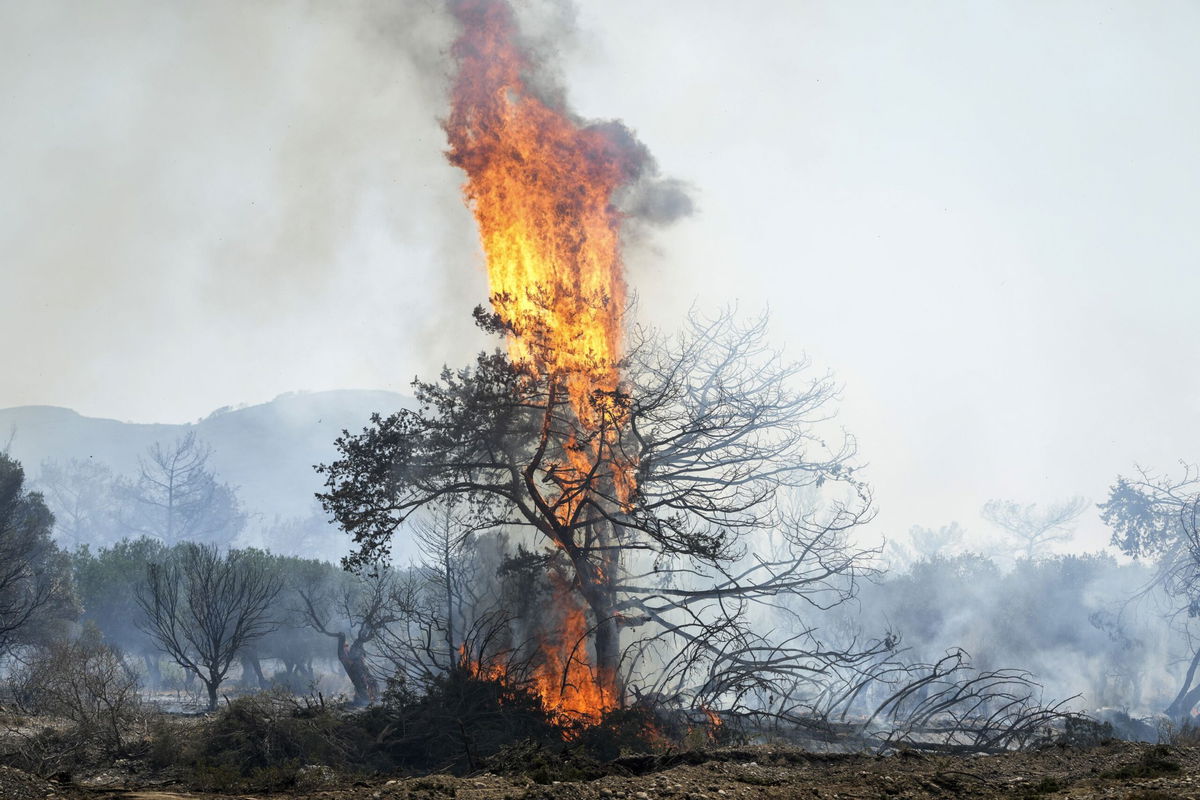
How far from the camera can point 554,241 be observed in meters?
17.9

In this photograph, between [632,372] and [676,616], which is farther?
[676,616]

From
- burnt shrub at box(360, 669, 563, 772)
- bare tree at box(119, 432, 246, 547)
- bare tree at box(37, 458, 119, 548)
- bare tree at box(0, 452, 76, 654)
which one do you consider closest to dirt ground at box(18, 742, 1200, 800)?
burnt shrub at box(360, 669, 563, 772)

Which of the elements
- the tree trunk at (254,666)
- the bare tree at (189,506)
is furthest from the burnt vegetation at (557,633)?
the bare tree at (189,506)

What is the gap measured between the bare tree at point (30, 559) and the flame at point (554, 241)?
24.9m

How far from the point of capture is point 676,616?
3838cm

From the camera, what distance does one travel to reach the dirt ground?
7.75 m

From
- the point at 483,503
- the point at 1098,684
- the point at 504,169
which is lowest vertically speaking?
the point at 1098,684

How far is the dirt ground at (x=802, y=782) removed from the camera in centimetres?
775

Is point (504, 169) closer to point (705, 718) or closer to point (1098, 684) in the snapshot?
point (705, 718)

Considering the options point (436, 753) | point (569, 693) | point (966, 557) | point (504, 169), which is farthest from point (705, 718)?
point (966, 557)

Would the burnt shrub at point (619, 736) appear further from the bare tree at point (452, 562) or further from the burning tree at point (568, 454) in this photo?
the bare tree at point (452, 562)

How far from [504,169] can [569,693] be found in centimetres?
1103

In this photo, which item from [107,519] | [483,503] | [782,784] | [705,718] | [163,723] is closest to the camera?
[782,784]

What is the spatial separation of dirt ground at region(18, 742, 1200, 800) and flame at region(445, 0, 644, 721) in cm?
674
